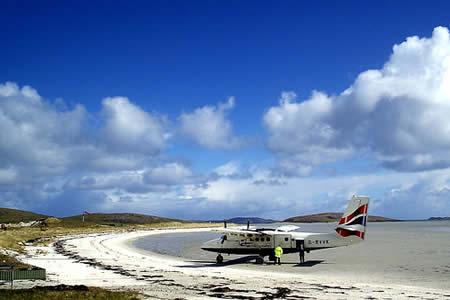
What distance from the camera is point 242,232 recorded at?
40750 mm

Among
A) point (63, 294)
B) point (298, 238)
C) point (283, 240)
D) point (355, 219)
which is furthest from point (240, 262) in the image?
point (63, 294)

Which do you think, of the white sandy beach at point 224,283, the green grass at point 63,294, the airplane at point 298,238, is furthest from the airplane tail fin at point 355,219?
the green grass at point 63,294

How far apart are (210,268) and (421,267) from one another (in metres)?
16.5

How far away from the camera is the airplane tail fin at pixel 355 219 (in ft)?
125

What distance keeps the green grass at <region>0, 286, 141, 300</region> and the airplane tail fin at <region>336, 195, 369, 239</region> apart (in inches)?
832

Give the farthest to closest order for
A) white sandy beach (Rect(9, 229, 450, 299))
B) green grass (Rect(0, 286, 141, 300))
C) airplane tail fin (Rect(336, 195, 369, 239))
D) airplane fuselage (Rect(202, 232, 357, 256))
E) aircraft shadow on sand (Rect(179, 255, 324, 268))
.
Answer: aircraft shadow on sand (Rect(179, 255, 324, 268)), airplane fuselage (Rect(202, 232, 357, 256)), airplane tail fin (Rect(336, 195, 369, 239)), white sandy beach (Rect(9, 229, 450, 299)), green grass (Rect(0, 286, 141, 300))

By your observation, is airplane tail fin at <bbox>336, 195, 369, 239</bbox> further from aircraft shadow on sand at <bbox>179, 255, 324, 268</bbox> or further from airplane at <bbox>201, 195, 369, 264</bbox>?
aircraft shadow on sand at <bbox>179, 255, 324, 268</bbox>

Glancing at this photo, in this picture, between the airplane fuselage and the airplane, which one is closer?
the airplane

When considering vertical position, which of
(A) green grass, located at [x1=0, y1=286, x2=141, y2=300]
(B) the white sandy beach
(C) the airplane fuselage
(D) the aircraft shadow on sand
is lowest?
(D) the aircraft shadow on sand

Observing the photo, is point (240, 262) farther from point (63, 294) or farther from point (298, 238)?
point (63, 294)

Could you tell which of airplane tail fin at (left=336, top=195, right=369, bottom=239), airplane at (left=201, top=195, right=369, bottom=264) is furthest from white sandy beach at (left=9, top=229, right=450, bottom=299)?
airplane tail fin at (left=336, top=195, right=369, bottom=239)

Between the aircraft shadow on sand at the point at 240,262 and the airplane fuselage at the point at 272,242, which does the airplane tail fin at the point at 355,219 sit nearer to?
the airplane fuselage at the point at 272,242

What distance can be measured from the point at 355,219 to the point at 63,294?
24989 millimetres

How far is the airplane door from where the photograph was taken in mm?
39438
